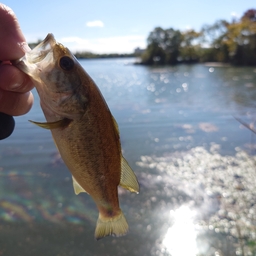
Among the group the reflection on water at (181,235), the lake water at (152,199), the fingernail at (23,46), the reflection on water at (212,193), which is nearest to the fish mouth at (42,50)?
the fingernail at (23,46)

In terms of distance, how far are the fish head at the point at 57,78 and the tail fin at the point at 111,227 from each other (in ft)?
2.78

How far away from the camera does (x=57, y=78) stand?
6.39 ft

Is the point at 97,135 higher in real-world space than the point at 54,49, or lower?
lower

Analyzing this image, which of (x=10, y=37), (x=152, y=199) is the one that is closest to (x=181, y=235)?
(x=152, y=199)

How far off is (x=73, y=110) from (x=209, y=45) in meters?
76.9

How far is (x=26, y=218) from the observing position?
612 centimetres

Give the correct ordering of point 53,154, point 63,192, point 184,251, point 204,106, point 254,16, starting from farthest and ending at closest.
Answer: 1. point 254,16
2. point 204,106
3. point 53,154
4. point 63,192
5. point 184,251

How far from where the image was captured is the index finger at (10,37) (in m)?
1.98

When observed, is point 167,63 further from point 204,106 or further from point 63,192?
point 63,192

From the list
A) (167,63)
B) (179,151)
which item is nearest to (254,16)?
(167,63)

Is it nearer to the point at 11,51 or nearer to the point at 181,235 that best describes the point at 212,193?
the point at 181,235

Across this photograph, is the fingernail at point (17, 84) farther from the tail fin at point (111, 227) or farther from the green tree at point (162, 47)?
the green tree at point (162, 47)

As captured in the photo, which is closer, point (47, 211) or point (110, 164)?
point (110, 164)

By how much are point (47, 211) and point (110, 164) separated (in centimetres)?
491
